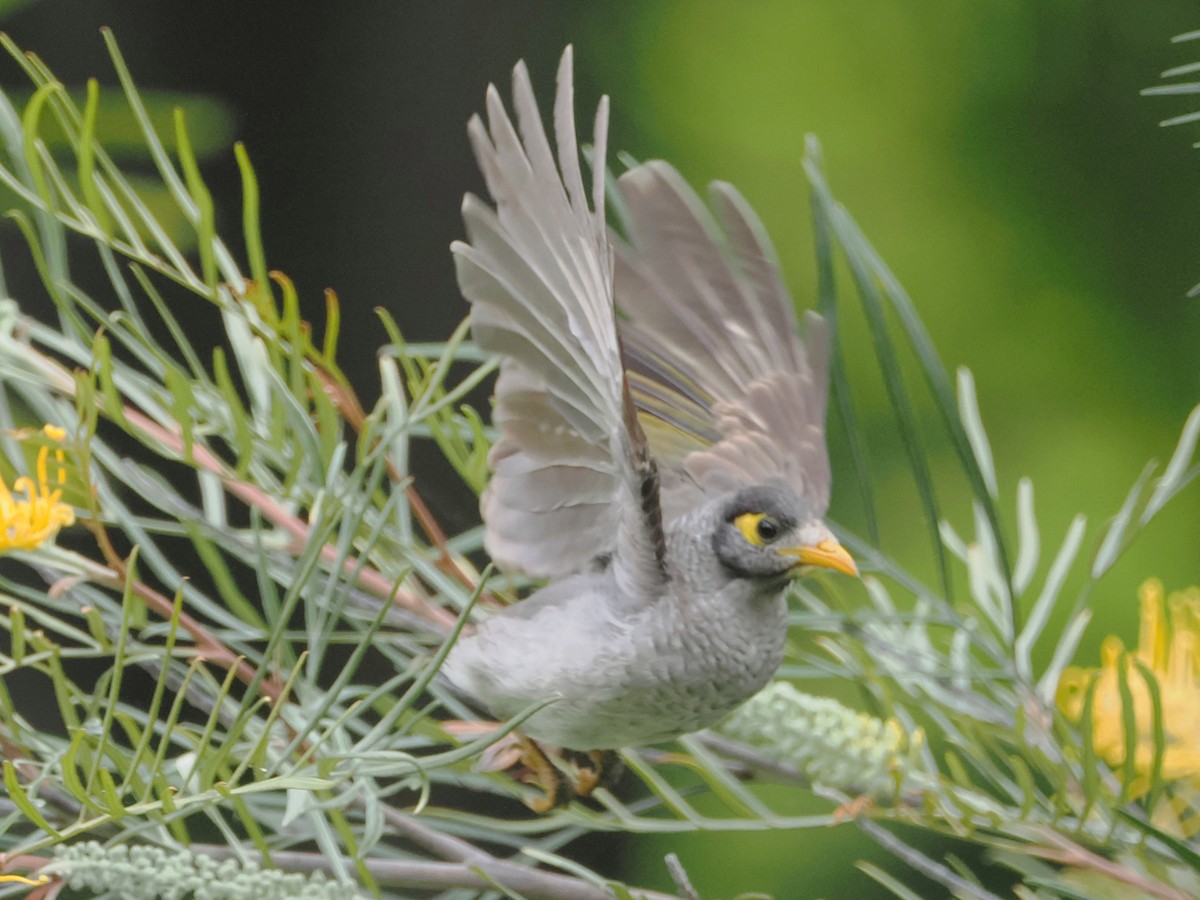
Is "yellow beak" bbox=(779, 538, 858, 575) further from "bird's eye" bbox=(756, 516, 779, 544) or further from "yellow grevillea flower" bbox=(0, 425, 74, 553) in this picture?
"yellow grevillea flower" bbox=(0, 425, 74, 553)

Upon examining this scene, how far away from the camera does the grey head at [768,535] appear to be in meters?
0.44

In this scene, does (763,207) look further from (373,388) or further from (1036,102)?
(373,388)

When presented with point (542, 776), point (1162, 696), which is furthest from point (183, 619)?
point (1162, 696)

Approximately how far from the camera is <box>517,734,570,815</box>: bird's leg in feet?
1.52

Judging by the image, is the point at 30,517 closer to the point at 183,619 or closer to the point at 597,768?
the point at 183,619

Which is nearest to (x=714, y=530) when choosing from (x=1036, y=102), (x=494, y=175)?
(x=494, y=175)

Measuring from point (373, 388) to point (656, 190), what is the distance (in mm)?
788

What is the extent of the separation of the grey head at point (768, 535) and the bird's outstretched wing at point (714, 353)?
50mm

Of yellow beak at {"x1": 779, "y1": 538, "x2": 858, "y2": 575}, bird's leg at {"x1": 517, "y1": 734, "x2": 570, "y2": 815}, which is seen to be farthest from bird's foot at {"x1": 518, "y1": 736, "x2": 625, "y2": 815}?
yellow beak at {"x1": 779, "y1": 538, "x2": 858, "y2": 575}

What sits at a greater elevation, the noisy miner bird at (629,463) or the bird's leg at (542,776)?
the noisy miner bird at (629,463)

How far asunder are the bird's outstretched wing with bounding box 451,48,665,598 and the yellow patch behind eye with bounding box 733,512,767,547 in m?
0.03

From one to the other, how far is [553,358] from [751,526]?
0.10m

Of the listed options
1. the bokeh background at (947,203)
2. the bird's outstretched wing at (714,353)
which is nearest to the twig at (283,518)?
the bird's outstretched wing at (714,353)

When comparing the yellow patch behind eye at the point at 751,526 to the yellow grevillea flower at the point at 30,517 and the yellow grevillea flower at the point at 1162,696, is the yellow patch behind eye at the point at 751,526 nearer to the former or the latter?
the yellow grevillea flower at the point at 1162,696
